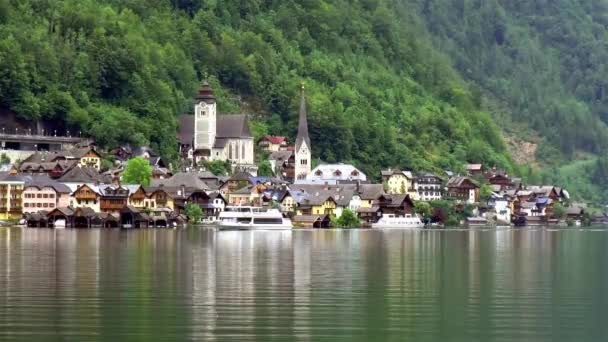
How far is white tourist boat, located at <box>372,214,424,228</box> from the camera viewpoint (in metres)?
118

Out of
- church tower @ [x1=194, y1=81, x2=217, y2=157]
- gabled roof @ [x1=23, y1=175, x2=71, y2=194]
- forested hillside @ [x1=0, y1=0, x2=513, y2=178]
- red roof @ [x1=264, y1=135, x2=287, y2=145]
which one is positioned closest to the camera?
gabled roof @ [x1=23, y1=175, x2=71, y2=194]

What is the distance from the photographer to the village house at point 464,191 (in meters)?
138

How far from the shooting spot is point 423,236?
96875 millimetres

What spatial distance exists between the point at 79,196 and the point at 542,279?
189 feet

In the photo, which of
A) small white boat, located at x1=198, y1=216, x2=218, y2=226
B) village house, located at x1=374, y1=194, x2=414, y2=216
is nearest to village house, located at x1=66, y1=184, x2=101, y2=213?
small white boat, located at x1=198, y1=216, x2=218, y2=226

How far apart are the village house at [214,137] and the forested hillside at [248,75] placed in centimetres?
232

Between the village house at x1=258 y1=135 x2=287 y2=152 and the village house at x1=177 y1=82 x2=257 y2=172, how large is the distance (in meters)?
4.82

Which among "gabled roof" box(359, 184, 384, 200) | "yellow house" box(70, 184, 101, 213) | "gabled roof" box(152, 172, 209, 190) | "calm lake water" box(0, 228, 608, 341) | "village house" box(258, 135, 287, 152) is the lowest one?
"calm lake water" box(0, 228, 608, 341)

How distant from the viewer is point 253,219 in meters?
110

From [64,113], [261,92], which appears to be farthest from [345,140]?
[64,113]

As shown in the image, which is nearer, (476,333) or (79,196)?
(476,333)

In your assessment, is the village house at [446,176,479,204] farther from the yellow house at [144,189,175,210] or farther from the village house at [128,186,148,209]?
the village house at [128,186,148,209]

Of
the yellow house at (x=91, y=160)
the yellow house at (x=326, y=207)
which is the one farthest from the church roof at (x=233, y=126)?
the yellow house at (x=326, y=207)

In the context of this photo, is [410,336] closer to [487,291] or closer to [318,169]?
[487,291]
